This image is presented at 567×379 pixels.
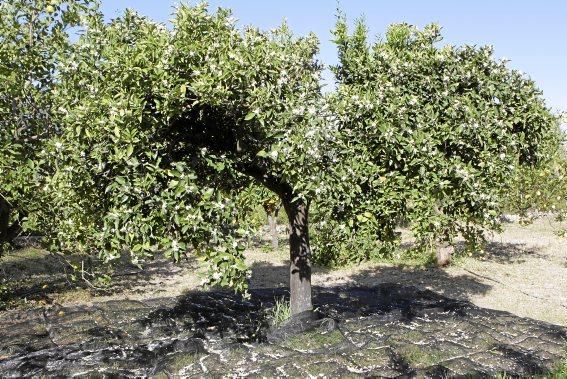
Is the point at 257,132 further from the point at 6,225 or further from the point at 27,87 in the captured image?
the point at 6,225

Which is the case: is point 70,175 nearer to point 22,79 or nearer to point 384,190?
point 22,79

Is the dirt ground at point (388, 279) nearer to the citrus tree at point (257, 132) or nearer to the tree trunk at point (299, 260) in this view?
the tree trunk at point (299, 260)

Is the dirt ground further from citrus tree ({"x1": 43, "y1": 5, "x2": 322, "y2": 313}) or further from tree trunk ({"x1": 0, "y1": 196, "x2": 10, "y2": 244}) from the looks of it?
citrus tree ({"x1": 43, "y1": 5, "x2": 322, "y2": 313})

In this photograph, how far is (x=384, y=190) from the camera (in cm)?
973

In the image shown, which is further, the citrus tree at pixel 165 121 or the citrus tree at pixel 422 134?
the citrus tree at pixel 422 134

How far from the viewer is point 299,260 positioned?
12109 millimetres

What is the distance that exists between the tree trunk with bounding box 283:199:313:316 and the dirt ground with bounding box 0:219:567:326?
125 inches

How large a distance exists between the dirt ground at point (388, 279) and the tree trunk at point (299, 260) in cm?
318

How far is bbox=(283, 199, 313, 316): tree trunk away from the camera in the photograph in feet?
39.3

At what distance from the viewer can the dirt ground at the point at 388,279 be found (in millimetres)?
16391

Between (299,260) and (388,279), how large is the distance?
8.72 m

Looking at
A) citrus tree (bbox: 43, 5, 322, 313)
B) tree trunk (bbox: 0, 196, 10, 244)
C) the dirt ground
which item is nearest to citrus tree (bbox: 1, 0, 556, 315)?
citrus tree (bbox: 43, 5, 322, 313)

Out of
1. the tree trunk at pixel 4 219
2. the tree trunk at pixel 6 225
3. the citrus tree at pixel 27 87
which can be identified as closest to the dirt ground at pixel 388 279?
the tree trunk at pixel 6 225

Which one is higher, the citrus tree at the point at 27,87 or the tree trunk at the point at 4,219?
the citrus tree at the point at 27,87
